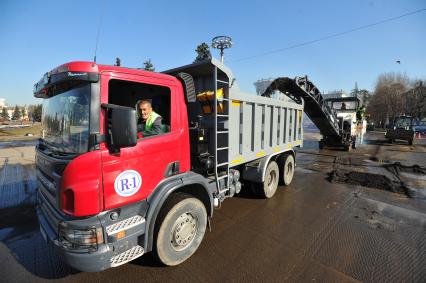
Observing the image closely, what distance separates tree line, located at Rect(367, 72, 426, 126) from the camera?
45031 millimetres

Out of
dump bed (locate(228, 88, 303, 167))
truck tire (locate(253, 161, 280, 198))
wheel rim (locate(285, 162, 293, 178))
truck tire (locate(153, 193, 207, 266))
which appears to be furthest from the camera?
wheel rim (locate(285, 162, 293, 178))

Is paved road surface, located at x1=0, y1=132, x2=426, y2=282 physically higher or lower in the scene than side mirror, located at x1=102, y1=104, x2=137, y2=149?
lower

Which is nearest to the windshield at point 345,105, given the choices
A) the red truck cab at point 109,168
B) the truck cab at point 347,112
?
the truck cab at point 347,112

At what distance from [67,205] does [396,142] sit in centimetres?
2431

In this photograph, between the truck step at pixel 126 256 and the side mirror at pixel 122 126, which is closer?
the side mirror at pixel 122 126

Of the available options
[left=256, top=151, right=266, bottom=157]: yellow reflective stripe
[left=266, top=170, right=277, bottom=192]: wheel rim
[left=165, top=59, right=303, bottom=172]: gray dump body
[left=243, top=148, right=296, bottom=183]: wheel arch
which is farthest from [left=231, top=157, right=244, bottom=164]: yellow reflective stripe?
[left=266, top=170, right=277, bottom=192]: wheel rim

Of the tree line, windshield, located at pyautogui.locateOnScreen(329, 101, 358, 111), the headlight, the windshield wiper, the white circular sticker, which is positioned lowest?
the headlight

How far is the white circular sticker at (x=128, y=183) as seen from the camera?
240cm

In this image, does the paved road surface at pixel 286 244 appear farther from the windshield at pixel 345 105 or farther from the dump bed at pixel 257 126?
the windshield at pixel 345 105

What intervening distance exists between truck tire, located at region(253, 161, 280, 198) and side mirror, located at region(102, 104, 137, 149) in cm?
360

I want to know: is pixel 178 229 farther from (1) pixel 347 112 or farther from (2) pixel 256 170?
(1) pixel 347 112

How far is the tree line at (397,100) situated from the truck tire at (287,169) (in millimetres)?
48957

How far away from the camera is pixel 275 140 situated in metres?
5.42

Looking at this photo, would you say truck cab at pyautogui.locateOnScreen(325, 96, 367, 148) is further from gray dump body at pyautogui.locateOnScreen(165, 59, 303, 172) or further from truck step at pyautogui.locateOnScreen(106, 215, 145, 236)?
truck step at pyautogui.locateOnScreen(106, 215, 145, 236)
